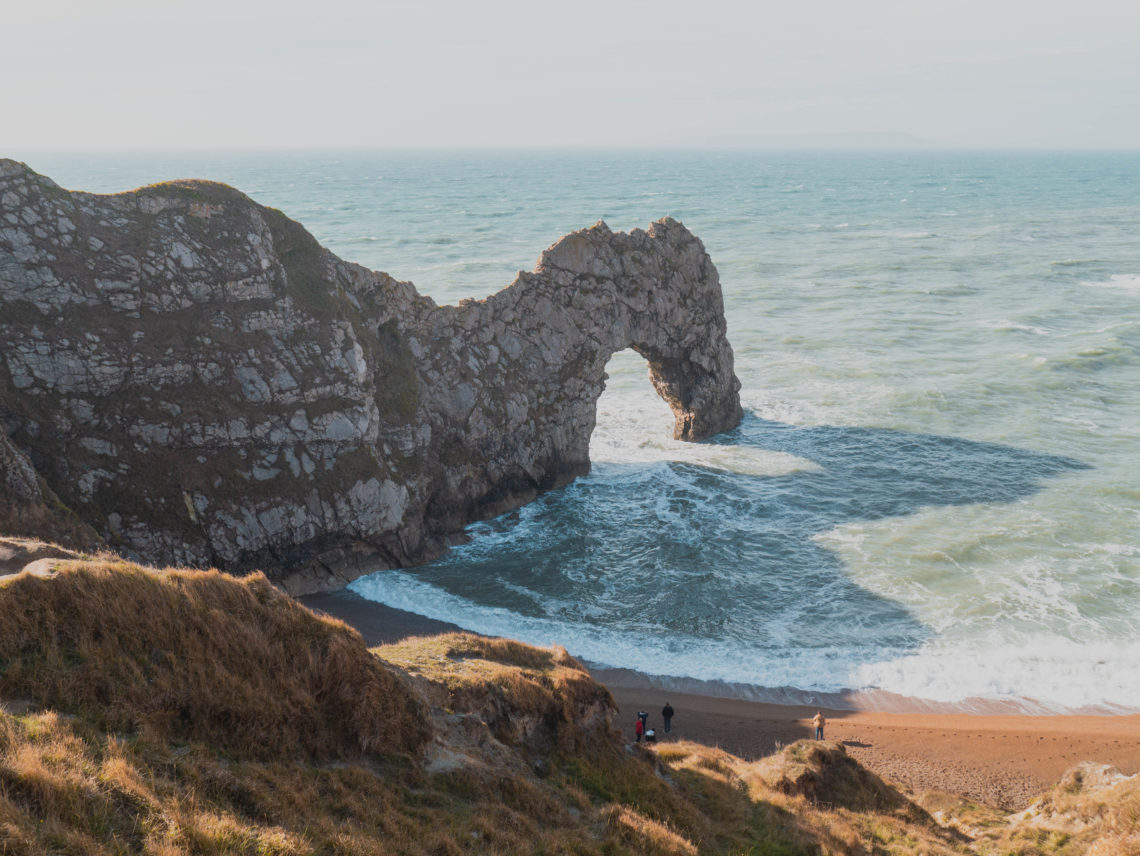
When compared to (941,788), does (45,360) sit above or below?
above

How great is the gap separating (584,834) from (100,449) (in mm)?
23422

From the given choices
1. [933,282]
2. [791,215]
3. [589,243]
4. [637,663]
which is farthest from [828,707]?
[791,215]

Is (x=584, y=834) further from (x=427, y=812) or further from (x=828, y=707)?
(x=828, y=707)

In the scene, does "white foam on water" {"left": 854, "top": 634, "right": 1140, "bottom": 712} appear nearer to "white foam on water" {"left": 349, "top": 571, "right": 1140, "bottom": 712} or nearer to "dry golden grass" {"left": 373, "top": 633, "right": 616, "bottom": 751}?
"white foam on water" {"left": 349, "top": 571, "right": 1140, "bottom": 712}

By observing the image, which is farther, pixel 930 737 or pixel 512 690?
pixel 930 737

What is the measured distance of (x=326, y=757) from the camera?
1298cm

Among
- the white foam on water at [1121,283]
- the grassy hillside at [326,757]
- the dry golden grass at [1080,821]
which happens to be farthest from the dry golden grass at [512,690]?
the white foam on water at [1121,283]

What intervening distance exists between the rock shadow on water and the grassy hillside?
36.5ft

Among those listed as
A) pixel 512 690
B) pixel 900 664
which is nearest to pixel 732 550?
pixel 900 664

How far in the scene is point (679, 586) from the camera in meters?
33.8

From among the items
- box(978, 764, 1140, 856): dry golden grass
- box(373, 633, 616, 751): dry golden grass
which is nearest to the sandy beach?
box(978, 764, 1140, 856): dry golden grass

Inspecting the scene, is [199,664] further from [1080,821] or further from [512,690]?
[1080,821]

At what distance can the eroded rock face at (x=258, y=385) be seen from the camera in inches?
1126

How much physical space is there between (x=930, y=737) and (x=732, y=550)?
41.0 ft
